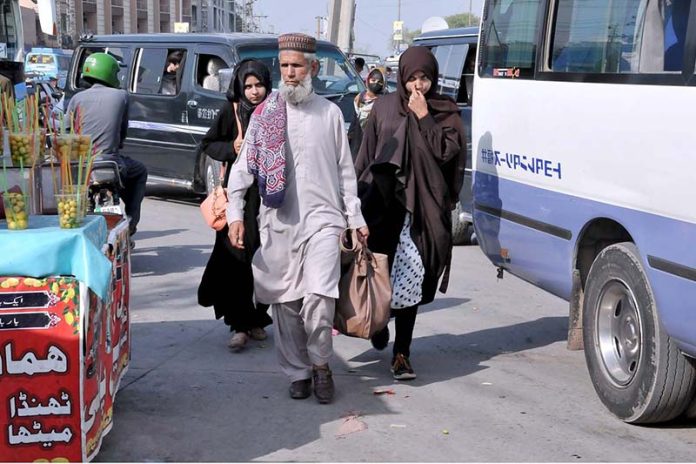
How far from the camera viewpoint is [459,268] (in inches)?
394

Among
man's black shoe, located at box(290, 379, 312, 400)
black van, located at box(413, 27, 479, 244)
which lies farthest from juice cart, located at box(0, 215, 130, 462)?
black van, located at box(413, 27, 479, 244)

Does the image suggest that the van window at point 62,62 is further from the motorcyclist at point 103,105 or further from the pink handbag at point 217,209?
the pink handbag at point 217,209

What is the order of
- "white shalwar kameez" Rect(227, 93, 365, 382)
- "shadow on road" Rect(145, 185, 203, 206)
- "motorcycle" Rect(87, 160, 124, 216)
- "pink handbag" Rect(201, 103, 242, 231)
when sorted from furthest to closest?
"shadow on road" Rect(145, 185, 203, 206), "motorcycle" Rect(87, 160, 124, 216), "pink handbag" Rect(201, 103, 242, 231), "white shalwar kameez" Rect(227, 93, 365, 382)

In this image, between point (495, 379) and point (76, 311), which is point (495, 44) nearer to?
point (495, 379)

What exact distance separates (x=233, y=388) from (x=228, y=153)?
5.01 feet

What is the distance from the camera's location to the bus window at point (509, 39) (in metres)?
6.44

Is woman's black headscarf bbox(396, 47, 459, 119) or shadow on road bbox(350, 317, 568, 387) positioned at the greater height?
woman's black headscarf bbox(396, 47, 459, 119)

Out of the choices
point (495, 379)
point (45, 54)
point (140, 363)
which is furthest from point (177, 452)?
point (45, 54)

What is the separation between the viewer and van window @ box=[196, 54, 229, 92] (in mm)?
12773

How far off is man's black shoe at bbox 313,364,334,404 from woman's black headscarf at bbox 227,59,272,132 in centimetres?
173

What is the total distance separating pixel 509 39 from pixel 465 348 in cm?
202

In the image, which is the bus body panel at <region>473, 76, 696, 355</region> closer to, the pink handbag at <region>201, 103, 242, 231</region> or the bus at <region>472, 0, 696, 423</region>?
the bus at <region>472, 0, 696, 423</region>

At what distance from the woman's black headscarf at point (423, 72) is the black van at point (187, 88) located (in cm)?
623

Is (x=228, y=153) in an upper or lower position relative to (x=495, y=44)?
lower
